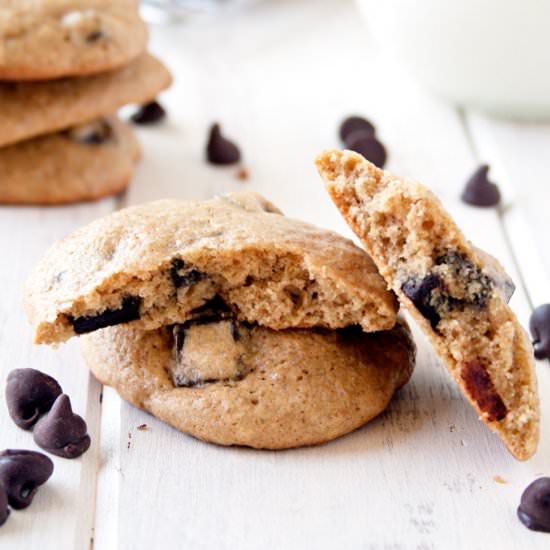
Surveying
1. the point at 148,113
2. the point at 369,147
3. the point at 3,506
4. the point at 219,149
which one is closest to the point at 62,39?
the point at 219,149

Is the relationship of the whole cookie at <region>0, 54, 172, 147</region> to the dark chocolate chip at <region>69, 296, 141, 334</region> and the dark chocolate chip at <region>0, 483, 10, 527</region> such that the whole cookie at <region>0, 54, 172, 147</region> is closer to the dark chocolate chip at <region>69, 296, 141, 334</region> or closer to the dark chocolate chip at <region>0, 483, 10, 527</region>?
the dark chocolate chip at <region>69, 296, 141, 334</region>

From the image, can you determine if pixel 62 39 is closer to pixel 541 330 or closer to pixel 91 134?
pixel 91 134

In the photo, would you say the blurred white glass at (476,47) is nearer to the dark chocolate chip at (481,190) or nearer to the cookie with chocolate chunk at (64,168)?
the dark chocolate chip at (481,190)

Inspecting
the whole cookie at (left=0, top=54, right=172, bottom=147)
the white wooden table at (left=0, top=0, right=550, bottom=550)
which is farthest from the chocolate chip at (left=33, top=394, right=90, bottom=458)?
the whole cookie at (left=0, top=54, right=172, bottom=147)

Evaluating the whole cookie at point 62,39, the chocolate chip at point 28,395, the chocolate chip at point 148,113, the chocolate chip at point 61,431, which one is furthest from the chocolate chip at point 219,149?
the chocolate chip at point 61,431

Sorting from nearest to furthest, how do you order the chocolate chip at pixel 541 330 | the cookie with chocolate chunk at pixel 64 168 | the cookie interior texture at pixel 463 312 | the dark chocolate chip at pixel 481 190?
the cookie interior texture at pixel 463 312
the chocolate chip at pixel 541 330
the cookie with chocolate chunk at pixel 64 168
the dark chocolate chip at pixel 481 190

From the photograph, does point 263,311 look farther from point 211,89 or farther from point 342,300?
point 211,89

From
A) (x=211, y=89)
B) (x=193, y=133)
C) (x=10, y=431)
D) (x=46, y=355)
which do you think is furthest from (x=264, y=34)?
(x=10, y=431)
